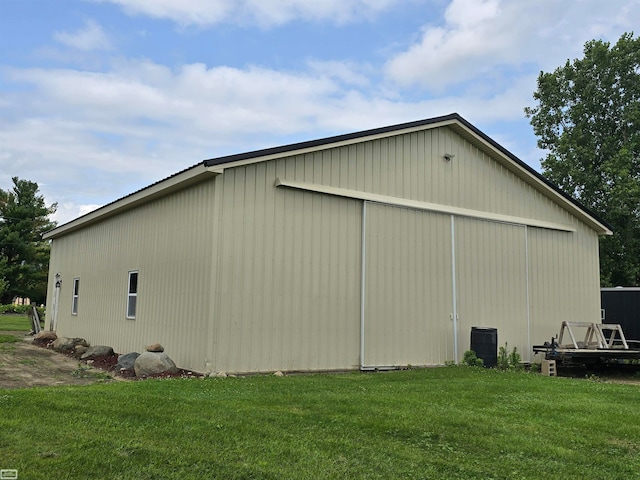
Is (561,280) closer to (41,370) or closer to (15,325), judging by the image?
(41,370)

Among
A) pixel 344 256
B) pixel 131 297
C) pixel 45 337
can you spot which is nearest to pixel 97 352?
pixel 131 297

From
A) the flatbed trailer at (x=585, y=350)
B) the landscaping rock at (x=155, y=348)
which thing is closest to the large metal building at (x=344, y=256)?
the landscaping rock at (x=155, y=348)

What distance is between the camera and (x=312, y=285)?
11.4 metres

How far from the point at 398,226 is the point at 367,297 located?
1.91 m

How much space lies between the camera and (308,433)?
596 centimetres

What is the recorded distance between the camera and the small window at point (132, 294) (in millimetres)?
13827

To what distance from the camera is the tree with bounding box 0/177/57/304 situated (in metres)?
43.4

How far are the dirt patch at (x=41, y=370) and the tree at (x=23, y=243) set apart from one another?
31219 millimetres

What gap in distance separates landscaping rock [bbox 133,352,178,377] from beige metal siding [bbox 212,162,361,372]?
1145 millimetres

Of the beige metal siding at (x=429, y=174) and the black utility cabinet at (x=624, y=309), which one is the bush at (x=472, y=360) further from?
the black utility cabinet at (x=624, y=309)

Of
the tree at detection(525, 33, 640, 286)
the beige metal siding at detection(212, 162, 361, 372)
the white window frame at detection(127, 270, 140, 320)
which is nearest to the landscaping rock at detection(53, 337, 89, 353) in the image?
the white window frame at detection(127, 270, 140, 320)

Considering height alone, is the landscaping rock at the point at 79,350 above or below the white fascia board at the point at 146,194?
below

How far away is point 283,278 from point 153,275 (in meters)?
3.50

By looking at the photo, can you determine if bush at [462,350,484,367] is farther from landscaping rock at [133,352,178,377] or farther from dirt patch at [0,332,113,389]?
dirt patch at [0,332,113,389]
